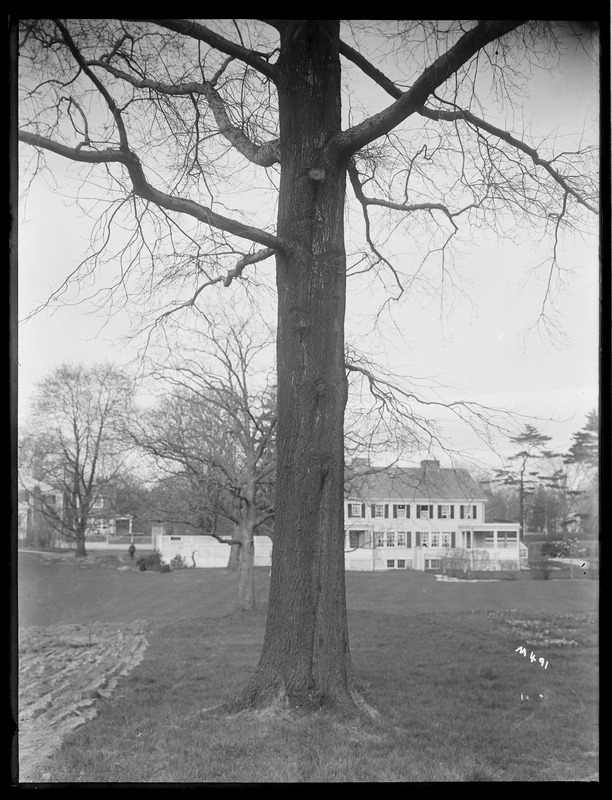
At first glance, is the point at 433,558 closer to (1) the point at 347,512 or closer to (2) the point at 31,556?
(1) the point at 347,512

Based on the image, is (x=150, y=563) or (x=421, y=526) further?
(x=150, y=563)

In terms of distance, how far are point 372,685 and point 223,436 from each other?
1896 millimetres

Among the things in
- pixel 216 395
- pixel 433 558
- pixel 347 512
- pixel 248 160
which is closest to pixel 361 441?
pixel 347 512

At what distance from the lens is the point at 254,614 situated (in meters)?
4.05

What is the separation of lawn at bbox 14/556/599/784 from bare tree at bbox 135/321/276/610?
382mm

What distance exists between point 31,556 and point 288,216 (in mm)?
1956

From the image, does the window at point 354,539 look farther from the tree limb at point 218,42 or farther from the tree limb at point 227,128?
the tree limb at point 218,42

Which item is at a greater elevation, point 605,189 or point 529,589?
point 605,189

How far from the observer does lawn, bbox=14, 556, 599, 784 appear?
2658 mm

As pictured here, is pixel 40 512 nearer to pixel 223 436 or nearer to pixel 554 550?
pixel 223 436

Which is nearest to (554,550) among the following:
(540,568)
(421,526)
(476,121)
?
(540,568)

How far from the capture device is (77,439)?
148 inches

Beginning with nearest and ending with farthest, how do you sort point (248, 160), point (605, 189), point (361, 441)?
1. point (605, 189)
2. point (248, 160)
3. point (361, 441)

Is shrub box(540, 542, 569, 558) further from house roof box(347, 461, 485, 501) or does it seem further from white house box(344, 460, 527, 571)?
house roof box(347, 461, 485, 501)
